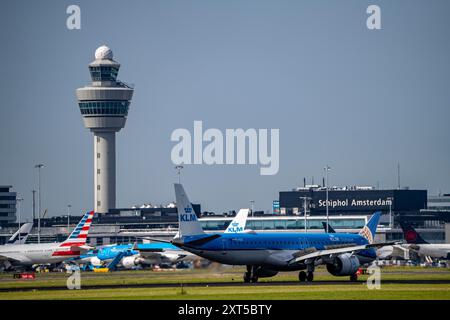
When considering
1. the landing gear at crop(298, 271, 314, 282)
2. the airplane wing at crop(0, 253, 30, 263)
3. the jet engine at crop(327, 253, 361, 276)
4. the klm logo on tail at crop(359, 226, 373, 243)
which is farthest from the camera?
the airplane wing at crop(0, 253, 30, 263)

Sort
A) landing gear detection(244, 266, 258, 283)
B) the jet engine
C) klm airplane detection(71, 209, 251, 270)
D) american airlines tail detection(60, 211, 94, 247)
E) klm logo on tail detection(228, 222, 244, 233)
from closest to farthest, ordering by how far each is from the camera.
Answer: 1. the jet engine
2. landing gear detection(244, 266, 258, 283)
3. klm logo on tail detection(228, 222, 244, 233)
4. klm airplane detection(71, 209, 251, 270)
5. american airlines tail detection(60, 211, 94, 247)

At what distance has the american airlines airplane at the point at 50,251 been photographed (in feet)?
480

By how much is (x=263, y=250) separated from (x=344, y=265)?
315 inches

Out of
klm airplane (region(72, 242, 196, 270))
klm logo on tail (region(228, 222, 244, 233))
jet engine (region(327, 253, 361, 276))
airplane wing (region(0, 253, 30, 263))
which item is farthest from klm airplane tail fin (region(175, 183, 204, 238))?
airplane wing (region(0, 253, 30, 263))

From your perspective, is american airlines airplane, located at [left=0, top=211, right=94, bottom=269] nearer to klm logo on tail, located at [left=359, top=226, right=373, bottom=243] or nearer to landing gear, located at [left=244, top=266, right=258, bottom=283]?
klm logo on tail, located at [left=359, top=226, right=373, bottom=243]

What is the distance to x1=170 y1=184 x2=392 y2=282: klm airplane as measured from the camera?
96.4 meters

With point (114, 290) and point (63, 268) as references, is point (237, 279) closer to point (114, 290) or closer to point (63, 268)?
point (114, 290)

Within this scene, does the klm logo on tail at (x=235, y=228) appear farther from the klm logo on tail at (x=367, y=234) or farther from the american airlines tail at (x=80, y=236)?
the american airlines tail at (x=80, y=236)

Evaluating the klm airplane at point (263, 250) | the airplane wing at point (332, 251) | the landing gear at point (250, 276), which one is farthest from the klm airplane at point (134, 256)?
the airplane wing at point (332, 251)

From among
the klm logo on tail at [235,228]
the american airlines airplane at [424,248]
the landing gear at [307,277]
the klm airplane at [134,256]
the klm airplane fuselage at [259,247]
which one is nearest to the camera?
the klm airplane fuselage at [259,247]

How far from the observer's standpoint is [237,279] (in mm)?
105812

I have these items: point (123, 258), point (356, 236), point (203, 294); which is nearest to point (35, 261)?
point (123, 258)

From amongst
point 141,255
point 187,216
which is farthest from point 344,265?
point 141,255

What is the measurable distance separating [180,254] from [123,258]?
16935 millimetres
